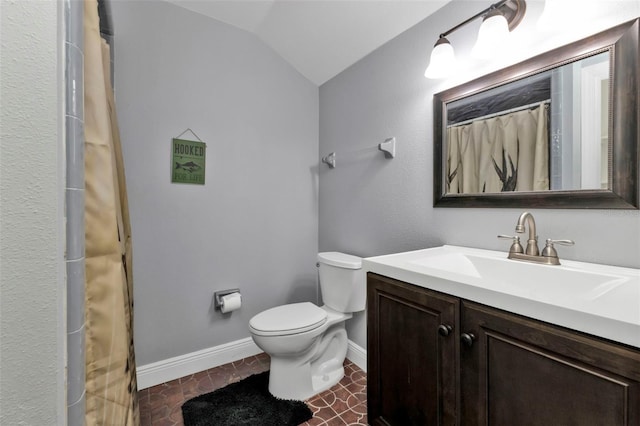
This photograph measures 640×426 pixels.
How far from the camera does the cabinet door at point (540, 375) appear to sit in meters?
0.59

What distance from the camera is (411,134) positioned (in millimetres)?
1626

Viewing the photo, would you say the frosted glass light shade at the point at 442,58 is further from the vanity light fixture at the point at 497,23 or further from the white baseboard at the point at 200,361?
the white baseboard at the point at 200,361

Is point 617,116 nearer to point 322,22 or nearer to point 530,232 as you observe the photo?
point 530,232

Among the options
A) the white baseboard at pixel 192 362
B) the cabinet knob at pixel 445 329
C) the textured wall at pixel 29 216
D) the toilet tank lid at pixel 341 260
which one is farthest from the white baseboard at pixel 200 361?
the textured wall at pixel 29 216

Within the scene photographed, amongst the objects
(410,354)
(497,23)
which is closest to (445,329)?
(410,354)

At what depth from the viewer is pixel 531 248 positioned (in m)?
1.09

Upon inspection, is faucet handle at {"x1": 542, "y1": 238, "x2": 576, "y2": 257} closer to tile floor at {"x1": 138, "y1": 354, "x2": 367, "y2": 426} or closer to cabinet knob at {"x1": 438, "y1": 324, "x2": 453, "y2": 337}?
cabinet knob at {"x1": 438, "y1": 324, "x2": 453, "y2": 337}

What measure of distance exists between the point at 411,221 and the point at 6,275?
157 cm

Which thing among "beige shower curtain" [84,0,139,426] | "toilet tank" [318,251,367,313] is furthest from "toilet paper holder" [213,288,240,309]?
"beige shower curtain" [84,0,139,426]

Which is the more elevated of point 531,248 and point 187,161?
point 187,161

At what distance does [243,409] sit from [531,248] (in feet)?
5.21

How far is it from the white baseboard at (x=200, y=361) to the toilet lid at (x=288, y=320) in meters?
0.49

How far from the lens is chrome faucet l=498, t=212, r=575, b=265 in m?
1.03

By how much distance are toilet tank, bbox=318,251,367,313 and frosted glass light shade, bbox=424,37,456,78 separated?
1.11 metres
